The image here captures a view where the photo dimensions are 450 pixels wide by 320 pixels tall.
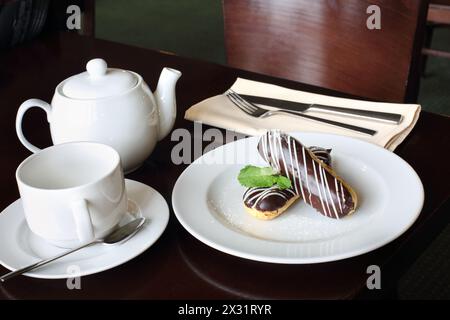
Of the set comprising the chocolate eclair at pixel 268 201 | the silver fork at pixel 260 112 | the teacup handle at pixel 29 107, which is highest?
the teacup handle at pixel 29 107

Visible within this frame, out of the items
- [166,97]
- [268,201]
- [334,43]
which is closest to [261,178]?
[268,201]

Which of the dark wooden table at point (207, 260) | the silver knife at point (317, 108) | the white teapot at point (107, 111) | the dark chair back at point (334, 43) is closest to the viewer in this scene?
the dark wooden table at point (207, 260)

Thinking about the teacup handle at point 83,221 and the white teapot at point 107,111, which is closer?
the teacup handle at point 83,221

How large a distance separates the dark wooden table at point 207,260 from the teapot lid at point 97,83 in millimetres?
87

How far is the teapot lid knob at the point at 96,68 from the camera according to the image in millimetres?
509

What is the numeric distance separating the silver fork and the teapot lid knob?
0.19 metres

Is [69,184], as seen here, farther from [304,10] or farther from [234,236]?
[304,10]

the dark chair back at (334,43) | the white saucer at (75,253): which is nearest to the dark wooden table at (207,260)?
the white saucer at (75,253)

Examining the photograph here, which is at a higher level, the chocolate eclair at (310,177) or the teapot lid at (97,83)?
the teapot lid at (97,83)

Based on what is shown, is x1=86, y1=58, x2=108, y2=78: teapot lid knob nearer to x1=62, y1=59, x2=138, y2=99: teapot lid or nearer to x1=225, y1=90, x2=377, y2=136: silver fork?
x1=62, y1=59, x2=138, y2=99: teapot lid

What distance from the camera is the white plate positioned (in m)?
0.42

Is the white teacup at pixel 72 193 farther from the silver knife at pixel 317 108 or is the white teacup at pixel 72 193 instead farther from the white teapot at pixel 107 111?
the silver knife at pixel 317 108

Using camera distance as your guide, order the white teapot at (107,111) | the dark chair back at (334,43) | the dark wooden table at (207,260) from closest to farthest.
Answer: the dark wooden table at (207,260) < the white teapot at (107,111) < the dark chair back at (334,43)
